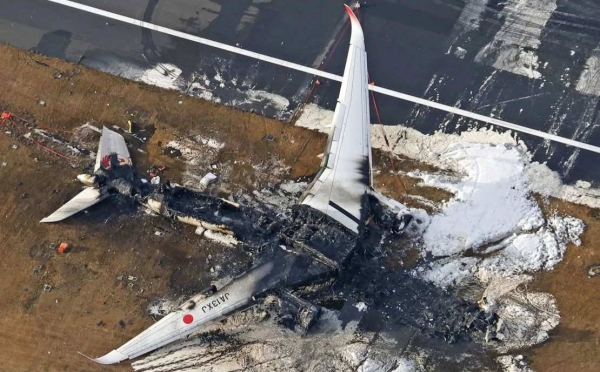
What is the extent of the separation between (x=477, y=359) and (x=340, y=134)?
392 inches

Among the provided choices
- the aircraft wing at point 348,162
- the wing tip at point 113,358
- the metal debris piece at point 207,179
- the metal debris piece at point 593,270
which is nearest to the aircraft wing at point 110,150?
the metal debris piece at point 207,179

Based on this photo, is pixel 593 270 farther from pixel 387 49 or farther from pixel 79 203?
pixel 79 203

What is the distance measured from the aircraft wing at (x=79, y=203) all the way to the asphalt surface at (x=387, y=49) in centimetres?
650

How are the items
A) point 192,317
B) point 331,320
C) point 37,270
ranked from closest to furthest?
1. point 192,317
2. point 331,320
3. point 37,270

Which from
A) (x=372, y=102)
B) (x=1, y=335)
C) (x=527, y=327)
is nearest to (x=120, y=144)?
(x=1, y=335)

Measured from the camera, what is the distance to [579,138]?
2577 cm

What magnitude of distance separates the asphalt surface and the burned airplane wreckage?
3.29 m

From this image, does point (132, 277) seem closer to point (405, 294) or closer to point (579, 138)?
point (405, 294)

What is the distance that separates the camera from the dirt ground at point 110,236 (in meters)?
22.9

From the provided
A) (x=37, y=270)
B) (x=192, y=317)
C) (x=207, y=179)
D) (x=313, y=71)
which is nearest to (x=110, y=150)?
(x=207, y=179)

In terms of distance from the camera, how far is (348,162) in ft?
76.6

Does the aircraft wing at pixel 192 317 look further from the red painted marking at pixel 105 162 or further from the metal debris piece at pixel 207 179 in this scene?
the red painted marking at pixel 105 162

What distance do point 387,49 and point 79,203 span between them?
1535cm

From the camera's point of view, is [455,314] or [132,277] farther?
[132,277]
